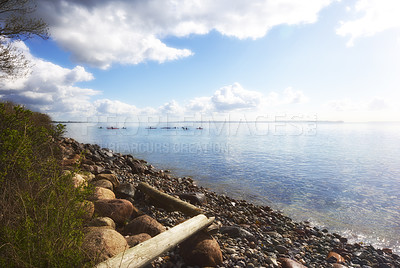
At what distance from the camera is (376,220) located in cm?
1087

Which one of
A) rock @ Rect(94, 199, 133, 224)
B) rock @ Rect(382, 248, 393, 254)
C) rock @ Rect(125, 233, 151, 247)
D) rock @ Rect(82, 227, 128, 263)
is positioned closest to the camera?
rock @ Rect(82, 227, 128, 263)

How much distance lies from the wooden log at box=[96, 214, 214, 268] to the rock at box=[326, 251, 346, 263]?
15.2ft

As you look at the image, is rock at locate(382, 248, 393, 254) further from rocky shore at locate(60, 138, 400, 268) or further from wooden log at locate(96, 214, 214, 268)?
wooden log at locate(96, 214, 214, 268)

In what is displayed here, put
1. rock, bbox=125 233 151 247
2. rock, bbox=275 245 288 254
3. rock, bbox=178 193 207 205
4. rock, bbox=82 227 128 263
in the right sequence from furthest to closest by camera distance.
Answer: rock, bbox=178 193 207 205
rock, bbox=275 245 288 254
rock, bbox=125 233 151 247
rock, bbox=82 227 128 263

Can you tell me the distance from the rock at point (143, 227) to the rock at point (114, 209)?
0.55m

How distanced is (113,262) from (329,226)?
10708 mm

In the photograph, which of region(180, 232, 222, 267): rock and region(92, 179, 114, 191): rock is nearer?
region(180, 232, 222, 267): rock

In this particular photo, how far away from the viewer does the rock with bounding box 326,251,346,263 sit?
22.5 feet

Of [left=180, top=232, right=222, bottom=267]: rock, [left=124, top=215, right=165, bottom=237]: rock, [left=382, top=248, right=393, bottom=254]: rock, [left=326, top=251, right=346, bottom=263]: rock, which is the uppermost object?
[left=124, top=215, right=165, bottom=237]: rock

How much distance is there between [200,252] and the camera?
5.00 metres

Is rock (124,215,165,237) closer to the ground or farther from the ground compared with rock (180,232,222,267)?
farther from the ground

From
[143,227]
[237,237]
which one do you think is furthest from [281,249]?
[143,227]

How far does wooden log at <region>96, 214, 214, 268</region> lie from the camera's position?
3.68 m

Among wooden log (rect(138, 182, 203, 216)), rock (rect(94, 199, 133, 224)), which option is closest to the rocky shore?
rock (rect(94, 199, 133, 224))
